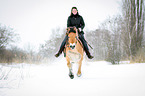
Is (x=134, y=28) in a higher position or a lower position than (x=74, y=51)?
higher

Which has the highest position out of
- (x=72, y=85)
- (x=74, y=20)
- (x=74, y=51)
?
(x=74, y=20)

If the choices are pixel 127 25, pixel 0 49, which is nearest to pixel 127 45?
pixel 127 25

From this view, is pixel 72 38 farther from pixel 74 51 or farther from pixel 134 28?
pixel 134 28

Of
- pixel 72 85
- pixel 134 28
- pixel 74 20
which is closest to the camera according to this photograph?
pixel 72 85

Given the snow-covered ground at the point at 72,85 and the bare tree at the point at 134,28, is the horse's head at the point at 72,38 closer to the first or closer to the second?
the snow-covered ground at the point at 72,85

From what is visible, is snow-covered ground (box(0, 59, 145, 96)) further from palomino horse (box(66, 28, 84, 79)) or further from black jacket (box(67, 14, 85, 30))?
black jacket (box(67, 14, 85, 30))

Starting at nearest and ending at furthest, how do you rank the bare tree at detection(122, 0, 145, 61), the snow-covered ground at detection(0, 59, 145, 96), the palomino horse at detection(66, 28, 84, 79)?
1. the snow-covered ground at detection(0, 59, 145, 96)
2. the palomino horse at detection(66, 28, 84, 79)
3. the bare tree at detection(122, 0, 145, 61)

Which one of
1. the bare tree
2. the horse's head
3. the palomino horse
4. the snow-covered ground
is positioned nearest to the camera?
the snow-covered ground

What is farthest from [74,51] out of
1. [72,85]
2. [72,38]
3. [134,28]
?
[134,28]

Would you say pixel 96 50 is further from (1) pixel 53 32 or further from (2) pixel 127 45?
(2) pixel 127 45

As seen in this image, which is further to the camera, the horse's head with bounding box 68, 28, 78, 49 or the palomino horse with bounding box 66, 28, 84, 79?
the palomino horse with bounding box 66, 28, 84, 79

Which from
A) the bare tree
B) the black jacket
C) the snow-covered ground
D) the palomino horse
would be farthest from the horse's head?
the bare tree

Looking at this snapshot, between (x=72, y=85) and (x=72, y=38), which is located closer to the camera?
(x=72, y=85)

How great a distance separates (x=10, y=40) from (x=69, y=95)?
18.3m
